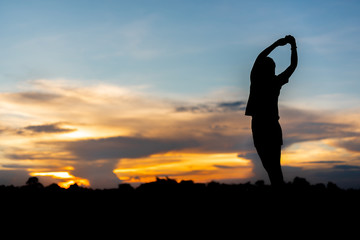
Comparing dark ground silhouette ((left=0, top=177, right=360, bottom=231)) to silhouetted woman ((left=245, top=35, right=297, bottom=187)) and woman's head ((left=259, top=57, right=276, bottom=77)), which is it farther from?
woman's head ((left=259, top=57, right=276, bottom=77))

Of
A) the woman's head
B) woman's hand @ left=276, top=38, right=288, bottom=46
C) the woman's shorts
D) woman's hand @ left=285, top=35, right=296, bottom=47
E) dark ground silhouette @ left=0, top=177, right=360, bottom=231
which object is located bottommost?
dark ground silhouette @ left=0, top=177, right=360, bottom=231

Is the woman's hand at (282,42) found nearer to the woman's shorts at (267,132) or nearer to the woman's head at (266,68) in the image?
the woman's head at (266,68)

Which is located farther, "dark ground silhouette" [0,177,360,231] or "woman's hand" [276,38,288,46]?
"woman's hand" [276,38,288,46]

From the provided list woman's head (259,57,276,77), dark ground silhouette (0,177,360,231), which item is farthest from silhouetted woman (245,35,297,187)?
dark ground silhouette (0,177,360,231)

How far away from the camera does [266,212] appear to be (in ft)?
25.7

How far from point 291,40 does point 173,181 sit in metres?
5.88

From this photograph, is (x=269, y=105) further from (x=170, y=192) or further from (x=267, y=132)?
(x=170, y=192)

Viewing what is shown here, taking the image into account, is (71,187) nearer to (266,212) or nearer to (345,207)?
(266,212)

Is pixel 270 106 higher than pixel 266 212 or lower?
higher

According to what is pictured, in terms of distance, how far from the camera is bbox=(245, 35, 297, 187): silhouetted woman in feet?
24.6

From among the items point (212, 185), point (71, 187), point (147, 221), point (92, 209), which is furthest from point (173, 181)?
point (147, 221)

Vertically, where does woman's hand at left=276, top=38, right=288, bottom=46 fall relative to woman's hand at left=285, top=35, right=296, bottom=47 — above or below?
below

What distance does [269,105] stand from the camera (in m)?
7.56

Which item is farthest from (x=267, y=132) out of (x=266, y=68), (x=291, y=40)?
(x=291, y=40)
